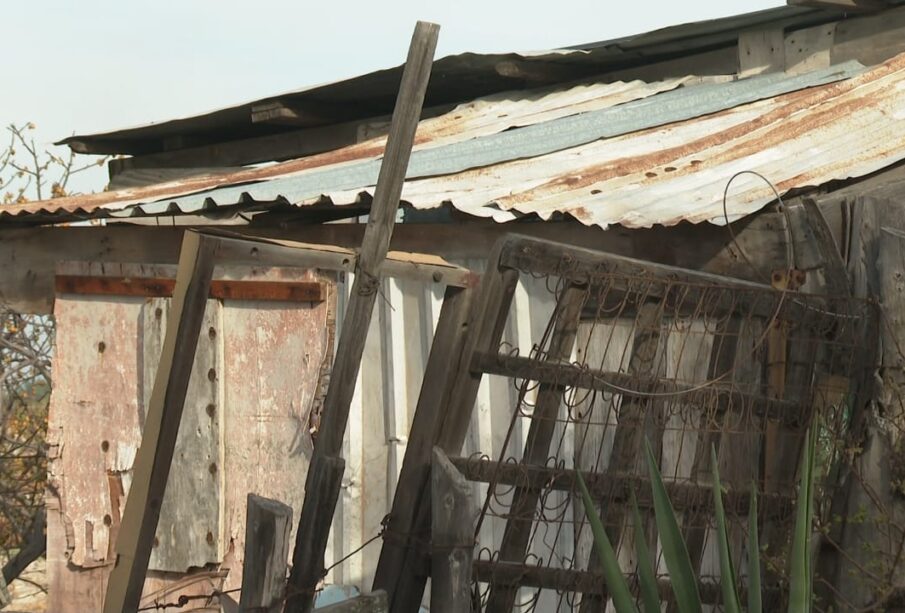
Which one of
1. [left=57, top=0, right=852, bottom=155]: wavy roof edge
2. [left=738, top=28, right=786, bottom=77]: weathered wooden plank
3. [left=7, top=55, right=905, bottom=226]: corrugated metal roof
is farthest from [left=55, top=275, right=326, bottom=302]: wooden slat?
[left=738, top=28, right=786, bottom=77]: weathered wooden plank

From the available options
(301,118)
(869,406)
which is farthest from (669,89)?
Result: (869,406)

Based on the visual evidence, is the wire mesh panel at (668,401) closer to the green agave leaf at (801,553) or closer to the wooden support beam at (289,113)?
the green agave leaf at (801,553)

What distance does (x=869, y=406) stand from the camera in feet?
14.5

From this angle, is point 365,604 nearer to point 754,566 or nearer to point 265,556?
point 265,556

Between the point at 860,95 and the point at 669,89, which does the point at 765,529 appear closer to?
the point at 860,95

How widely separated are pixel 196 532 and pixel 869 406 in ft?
10.1

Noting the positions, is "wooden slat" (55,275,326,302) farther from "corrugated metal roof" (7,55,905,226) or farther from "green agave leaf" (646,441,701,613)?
"green agave leaf" (646,441,701,613)

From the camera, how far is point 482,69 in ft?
23.5

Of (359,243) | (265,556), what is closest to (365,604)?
(265,556)

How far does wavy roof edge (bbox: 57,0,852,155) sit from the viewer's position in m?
6.68

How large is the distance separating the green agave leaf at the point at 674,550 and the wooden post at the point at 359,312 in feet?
2.76

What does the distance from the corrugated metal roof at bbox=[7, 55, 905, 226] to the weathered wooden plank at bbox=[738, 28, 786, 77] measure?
215 millimetres

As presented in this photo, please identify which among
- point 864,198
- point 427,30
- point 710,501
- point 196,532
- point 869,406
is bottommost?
point 196,532

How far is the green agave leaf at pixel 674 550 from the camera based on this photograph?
11.5 feet
